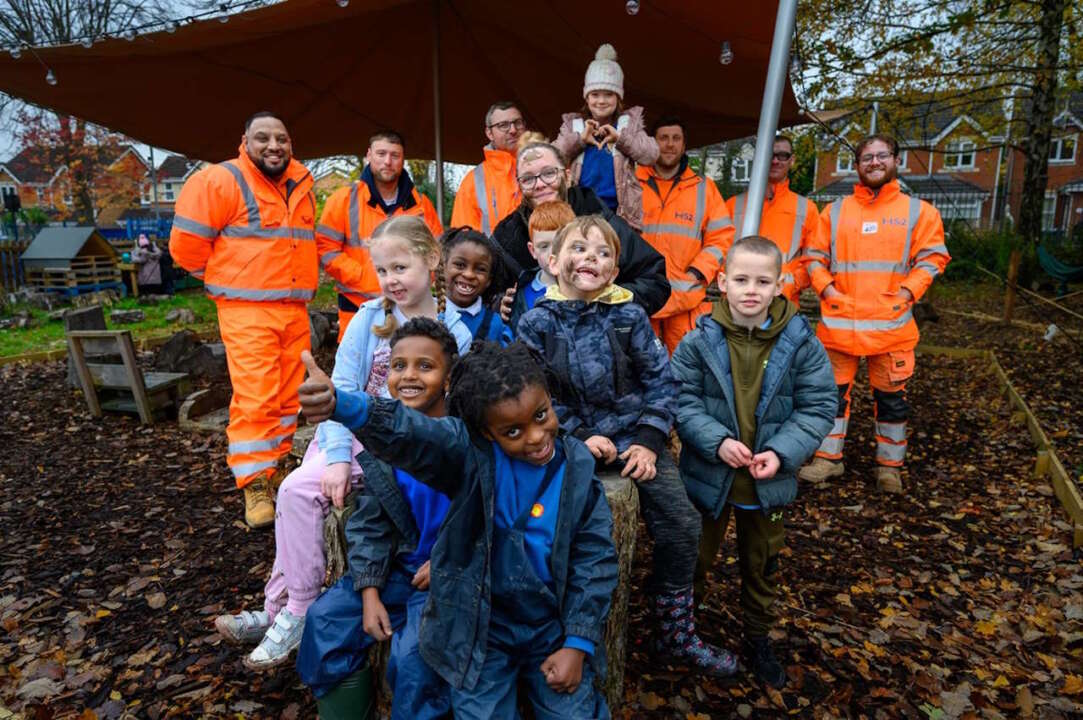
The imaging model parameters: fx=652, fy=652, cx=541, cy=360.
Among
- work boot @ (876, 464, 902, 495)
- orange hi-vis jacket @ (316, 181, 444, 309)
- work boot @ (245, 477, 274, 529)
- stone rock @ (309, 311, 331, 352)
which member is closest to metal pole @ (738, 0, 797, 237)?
orange hi-vis jacket @ (316, 181, 444, 309)

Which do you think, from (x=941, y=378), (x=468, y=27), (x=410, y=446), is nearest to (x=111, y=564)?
(x=410, y=446)

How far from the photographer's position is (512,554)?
171 centimetres

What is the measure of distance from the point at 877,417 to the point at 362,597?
380cm

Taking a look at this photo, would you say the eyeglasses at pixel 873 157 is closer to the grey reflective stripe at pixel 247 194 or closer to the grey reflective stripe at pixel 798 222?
the grey reflective stripe at pixel 798 222

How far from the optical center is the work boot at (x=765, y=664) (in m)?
2.46

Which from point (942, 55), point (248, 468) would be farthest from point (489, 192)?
point (942, 55)

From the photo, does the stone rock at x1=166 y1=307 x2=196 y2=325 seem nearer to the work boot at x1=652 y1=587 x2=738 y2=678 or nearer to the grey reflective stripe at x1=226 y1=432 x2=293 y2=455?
the grey reflective stripe at x1=226 y1=432 x2=293 y2=455

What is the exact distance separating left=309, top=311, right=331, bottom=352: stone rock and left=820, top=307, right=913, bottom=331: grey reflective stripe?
217 inches

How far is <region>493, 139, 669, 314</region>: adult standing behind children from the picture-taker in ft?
8.82

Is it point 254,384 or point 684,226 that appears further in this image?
point 684,226

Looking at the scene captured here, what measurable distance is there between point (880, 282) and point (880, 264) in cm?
12

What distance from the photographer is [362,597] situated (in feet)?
6.18

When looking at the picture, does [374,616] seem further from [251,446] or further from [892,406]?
[892,406]

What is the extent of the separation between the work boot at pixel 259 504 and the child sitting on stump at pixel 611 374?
7.21 feet
